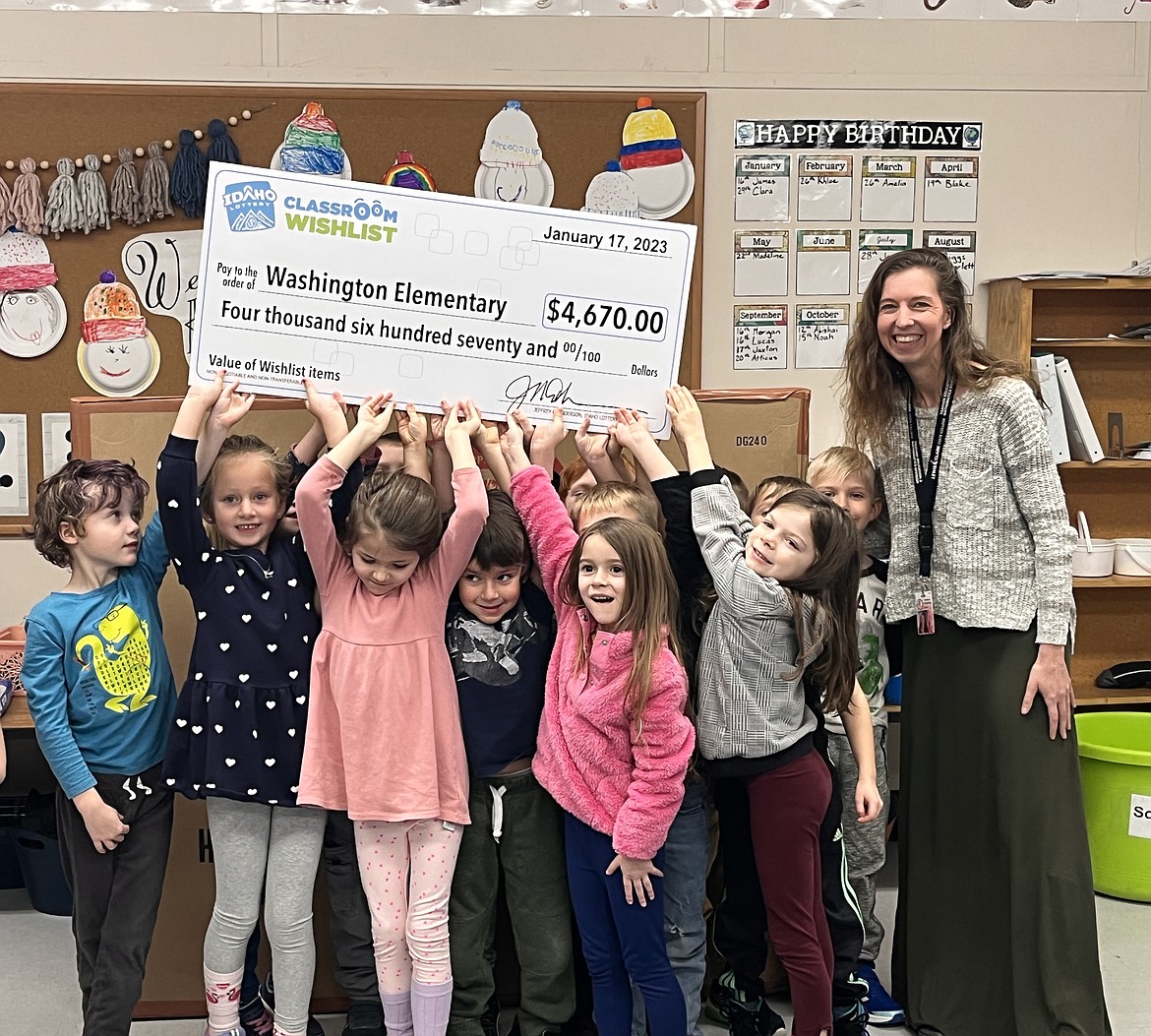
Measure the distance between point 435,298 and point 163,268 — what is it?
1.76 metres

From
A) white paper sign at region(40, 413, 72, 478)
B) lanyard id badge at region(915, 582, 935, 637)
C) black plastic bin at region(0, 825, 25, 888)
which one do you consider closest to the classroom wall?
white paper sign at region(40, 413, 72, 478)

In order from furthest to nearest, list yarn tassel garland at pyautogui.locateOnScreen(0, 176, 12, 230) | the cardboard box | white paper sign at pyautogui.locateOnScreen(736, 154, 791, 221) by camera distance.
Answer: white paper sign at pyautogui.locateOnScreen(736, 154, 791, 221), yarn tassel garland at pyautogui.locateOnScreen(0, 176, 12, 230), the cardboard box

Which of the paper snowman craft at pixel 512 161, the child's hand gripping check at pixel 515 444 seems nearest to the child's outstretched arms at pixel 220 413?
the child's hand gripping check at pixel 515 444

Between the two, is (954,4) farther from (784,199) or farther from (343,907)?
(343,907)

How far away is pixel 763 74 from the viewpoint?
359cm

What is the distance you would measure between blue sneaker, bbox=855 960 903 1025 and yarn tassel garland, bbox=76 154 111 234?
2.95m

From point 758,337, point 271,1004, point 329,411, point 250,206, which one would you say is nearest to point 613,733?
point 329,411

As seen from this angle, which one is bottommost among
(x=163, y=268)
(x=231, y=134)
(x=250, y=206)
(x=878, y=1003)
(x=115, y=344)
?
(x=878, y=1003)

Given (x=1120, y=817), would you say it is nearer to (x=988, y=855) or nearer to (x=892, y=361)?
(x=988, y=855)

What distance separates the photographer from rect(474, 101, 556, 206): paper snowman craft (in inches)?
138

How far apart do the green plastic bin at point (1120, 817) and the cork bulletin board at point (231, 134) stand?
2044 millimetres

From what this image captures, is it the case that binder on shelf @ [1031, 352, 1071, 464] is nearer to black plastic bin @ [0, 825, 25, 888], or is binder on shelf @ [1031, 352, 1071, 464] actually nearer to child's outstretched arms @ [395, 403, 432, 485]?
child's outstretched arms @ [395, 403, 432, 485]

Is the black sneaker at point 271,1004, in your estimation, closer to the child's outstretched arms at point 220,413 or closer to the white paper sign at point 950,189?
the child's outstretched arms at point 220,413

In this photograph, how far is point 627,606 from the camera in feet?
6.32
